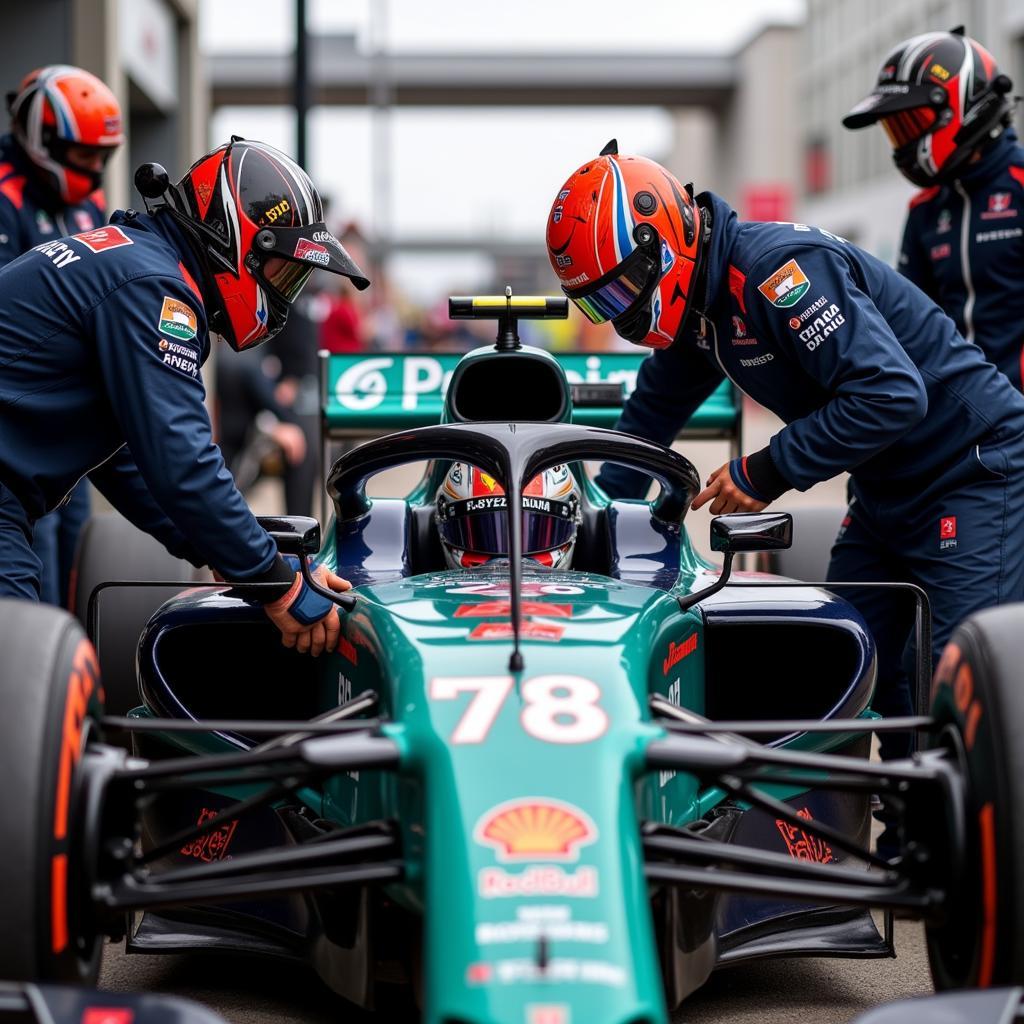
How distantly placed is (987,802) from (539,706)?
2.30 feet

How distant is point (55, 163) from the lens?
5141 mm

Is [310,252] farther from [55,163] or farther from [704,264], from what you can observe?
[55,163]

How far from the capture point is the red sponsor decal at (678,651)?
122 inches

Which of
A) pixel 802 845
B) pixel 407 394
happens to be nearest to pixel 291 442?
pixel 407 394

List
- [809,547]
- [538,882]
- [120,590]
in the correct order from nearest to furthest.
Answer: [538,882] → [120,590] → [809,547]

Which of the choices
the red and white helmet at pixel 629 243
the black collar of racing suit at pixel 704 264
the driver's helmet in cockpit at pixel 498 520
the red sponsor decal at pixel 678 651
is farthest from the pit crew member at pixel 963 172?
the red sponsor decal at pixel 678 651

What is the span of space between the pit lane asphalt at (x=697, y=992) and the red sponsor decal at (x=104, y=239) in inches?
59.9

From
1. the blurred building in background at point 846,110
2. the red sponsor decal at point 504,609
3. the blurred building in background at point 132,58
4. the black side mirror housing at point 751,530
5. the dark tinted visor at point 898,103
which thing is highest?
the blurred building in background at point 846,110

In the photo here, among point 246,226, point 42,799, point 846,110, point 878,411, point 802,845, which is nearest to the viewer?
point 42,799

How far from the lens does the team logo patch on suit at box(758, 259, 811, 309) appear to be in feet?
12.0

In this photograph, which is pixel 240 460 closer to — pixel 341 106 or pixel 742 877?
pixel 742 877

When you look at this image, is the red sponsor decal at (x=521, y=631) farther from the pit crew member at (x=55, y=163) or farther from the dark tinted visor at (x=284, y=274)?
the pit crew member at (x=55, y=163)

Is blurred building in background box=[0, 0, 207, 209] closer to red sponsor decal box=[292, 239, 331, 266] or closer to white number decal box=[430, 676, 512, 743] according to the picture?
red sponsor decal box=[292, 239, 331, 266]

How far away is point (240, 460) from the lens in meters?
9.90
